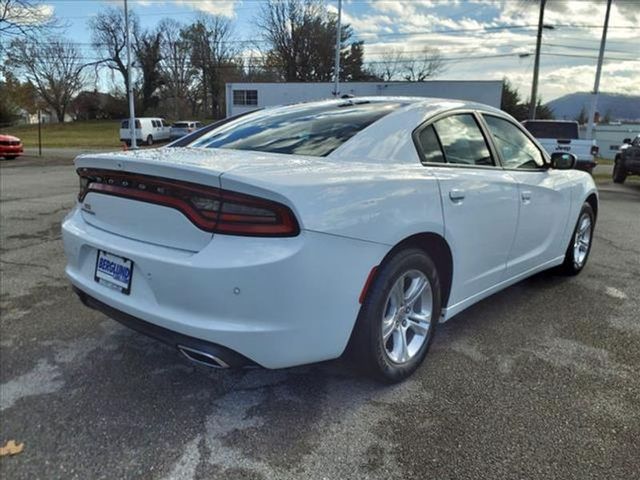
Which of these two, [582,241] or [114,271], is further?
[582,241]

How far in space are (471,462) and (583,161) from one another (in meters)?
13.6

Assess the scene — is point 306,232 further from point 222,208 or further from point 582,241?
point 582,241

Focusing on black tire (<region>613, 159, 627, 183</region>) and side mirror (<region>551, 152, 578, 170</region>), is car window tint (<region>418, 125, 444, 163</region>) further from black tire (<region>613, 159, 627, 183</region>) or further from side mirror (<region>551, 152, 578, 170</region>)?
black tire (<region>613, 159, 627, 183</region>)

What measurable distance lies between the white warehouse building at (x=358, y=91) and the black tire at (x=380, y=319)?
30.8 meters

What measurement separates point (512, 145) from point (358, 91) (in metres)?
34.0

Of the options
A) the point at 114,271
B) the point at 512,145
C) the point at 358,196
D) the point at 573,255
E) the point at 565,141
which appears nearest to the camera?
the point at 358,196

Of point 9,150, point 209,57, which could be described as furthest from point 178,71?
point 9,150

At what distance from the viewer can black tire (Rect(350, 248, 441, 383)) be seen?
234 cm

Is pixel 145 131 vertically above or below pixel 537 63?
below

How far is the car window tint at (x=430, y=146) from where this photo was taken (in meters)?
2.79

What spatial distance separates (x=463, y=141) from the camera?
315 centimetres

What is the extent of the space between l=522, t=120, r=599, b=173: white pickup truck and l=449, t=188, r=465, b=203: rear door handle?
37.8ft

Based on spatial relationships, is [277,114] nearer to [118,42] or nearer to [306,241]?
[306,241]

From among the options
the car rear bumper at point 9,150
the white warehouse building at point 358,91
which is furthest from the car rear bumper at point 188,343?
the white warehouse building at point 358,91
